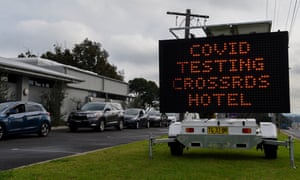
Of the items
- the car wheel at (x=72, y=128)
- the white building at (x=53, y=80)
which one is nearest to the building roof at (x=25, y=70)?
the white building at (x=53, y=80)

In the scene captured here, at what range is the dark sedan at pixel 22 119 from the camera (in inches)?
568

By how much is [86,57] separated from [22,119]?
44.1 metres

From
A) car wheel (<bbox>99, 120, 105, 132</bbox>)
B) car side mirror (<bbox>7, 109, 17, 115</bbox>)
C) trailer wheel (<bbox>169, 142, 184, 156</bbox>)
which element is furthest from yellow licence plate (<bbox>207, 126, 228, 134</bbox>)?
car wheel (<bbox>99, 120, 105, 132</bbox>)

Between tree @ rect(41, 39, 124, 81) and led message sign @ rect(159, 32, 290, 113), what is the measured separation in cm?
5026

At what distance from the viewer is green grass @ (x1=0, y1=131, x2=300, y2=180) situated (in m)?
6.34

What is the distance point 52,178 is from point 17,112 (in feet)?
32.3

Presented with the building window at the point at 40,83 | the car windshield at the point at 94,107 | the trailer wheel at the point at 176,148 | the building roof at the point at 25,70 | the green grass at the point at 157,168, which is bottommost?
the green grass at the point at 157,168

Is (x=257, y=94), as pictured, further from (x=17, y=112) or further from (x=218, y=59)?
(x=17, y=112)

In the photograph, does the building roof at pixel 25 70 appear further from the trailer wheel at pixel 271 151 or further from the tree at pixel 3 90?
the trailer wheel at pixel 271 151

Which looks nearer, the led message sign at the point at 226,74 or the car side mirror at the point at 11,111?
the led message sign at the point at 226,74

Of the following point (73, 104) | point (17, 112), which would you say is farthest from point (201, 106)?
point (73, 104)

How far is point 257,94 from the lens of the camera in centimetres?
796

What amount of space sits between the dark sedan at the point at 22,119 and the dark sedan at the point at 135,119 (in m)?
10.5

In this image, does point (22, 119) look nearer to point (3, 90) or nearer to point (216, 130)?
point (3, 90)
